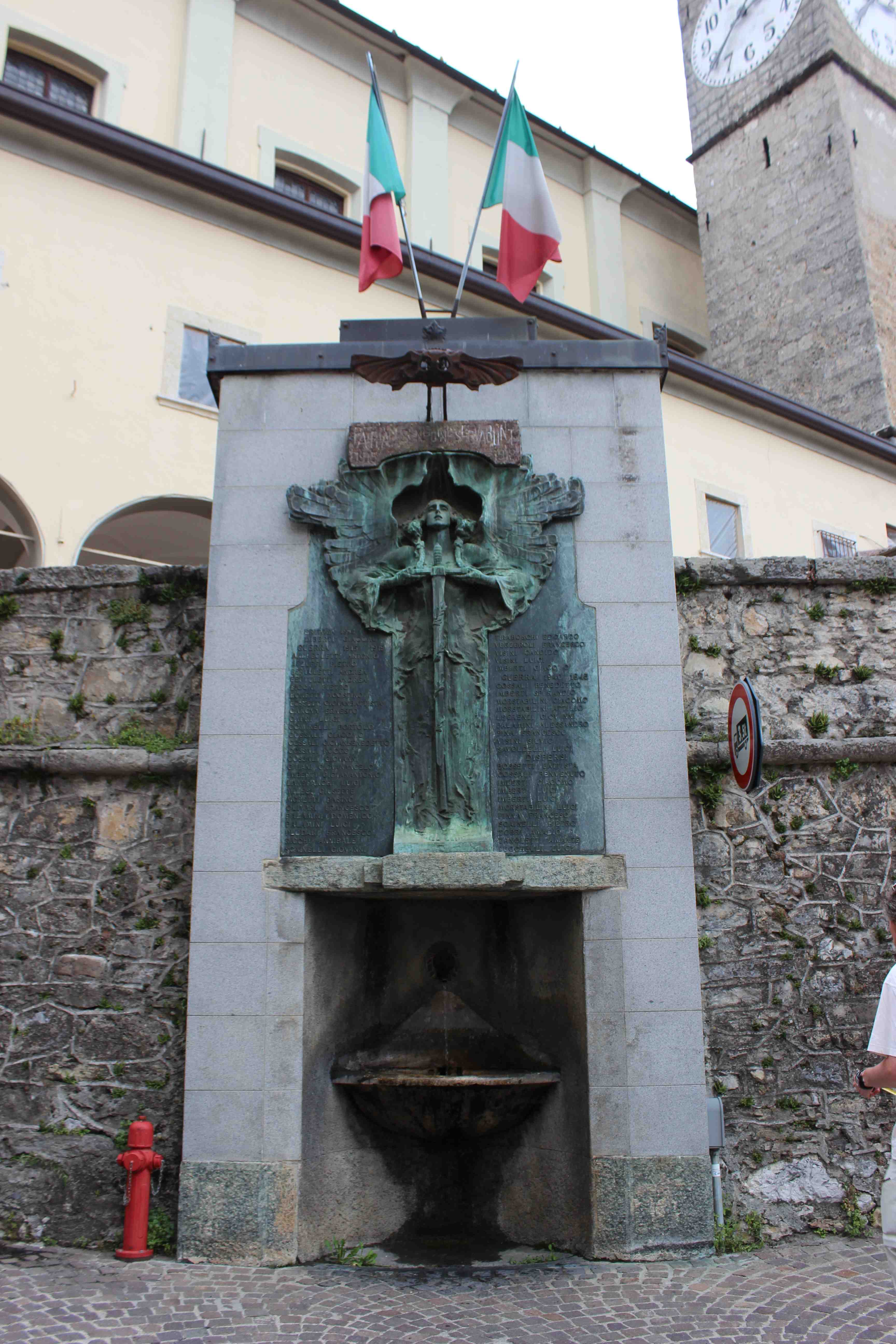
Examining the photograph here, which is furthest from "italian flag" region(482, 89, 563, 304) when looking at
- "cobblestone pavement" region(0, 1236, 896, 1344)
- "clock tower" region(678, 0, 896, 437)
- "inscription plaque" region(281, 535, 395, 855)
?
"clock tower" region(678, 0, 896, 437)

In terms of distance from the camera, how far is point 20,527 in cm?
1283

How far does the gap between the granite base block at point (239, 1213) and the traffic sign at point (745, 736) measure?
350cm

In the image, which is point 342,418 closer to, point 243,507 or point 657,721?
point 243,507

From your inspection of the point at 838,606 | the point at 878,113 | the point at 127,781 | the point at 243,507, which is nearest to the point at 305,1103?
the point at 127,781

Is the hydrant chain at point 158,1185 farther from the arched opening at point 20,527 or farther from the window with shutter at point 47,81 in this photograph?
the window with shutter at point 47,81

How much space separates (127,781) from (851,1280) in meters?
5.17

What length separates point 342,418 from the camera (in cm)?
717

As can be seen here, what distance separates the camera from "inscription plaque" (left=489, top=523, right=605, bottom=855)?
21.0 ft

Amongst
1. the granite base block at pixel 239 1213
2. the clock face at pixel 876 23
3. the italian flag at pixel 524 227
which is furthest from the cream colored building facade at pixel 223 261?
the granite base block at pixel 239 1213

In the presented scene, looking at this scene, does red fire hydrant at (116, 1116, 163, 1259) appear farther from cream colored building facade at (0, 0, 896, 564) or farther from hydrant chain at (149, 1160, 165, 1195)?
cream colored building facade at (0, 0, 896, 564)

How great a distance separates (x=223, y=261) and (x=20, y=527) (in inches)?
187

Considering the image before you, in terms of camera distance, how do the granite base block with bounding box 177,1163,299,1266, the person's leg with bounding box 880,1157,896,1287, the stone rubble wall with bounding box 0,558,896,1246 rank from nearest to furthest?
the person's leg with bounding box 880,1157,896,1287, the granite base block with bounding box 177,1163,299,1266, the stone rubble wall with bounding box 0,558,896,1246

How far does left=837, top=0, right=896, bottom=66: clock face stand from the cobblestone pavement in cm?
2431

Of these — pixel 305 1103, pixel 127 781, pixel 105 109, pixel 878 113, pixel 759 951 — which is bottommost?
pixel 305 1103
